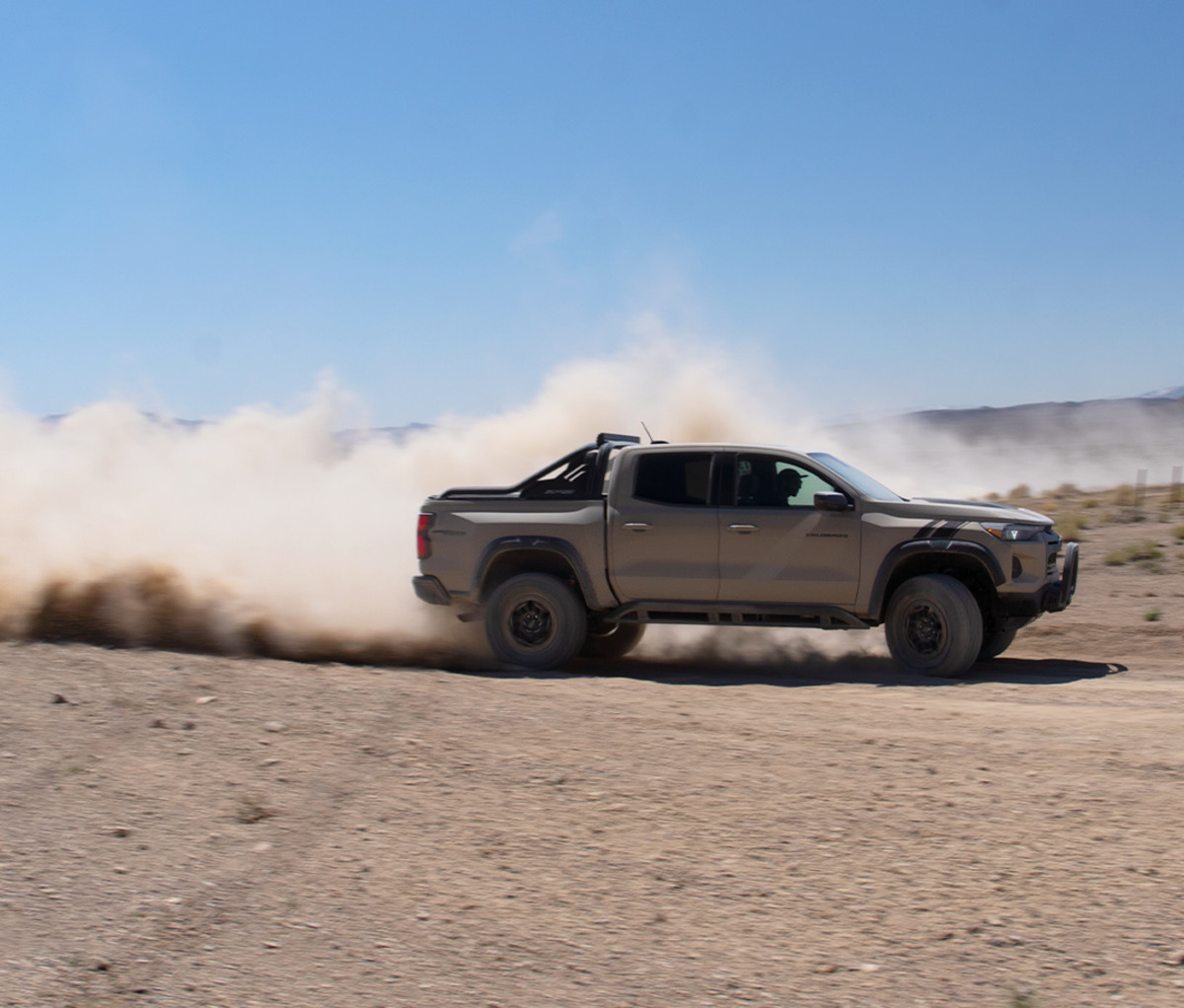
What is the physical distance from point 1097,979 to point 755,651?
734 cm

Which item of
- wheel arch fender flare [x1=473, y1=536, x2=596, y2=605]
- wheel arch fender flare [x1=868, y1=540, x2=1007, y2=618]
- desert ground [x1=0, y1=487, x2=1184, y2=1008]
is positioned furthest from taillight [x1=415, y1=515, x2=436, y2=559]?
wheel arch fender flare [x1=868, y1=540, x2=1007, y2=618]

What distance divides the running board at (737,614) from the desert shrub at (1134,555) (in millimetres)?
9078

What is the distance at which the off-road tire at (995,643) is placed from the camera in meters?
10.2

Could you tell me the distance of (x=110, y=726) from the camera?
23.9ft

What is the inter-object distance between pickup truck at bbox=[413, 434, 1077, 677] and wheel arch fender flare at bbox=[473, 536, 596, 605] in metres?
0.01

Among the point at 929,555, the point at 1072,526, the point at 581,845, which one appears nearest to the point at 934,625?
the point at 929,555

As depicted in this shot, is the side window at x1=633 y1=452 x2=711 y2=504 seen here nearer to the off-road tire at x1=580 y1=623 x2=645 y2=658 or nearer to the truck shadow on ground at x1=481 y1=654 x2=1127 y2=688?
the truck shadow on ground at x1=481 y1=654 x2=1127 y2=688

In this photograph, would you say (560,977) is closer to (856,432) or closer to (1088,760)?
(1088,760)

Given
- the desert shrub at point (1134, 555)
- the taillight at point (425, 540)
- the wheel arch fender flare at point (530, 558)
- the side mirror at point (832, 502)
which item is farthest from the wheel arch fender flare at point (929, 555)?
the desert shrub at point (1134, 555)

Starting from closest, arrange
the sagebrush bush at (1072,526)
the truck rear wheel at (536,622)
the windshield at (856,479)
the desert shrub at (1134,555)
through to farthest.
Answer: the windshield at (856,479) < the truck rear wheel at (536,622) < the desert shrub at (1134,555) < the sagebrush bush at (1072,526)

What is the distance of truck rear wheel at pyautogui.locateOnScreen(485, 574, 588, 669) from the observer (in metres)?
10.1

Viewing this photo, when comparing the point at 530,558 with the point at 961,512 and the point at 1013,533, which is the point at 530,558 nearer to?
the point at 961,512

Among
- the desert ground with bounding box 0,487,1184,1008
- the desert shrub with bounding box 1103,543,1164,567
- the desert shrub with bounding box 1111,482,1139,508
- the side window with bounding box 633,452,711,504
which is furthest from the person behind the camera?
the desert shrub with bounding box 1111,482,1139,508

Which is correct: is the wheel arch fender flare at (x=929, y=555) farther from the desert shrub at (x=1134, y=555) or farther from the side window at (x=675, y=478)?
the desert shrub at (x=1134, y=555)
